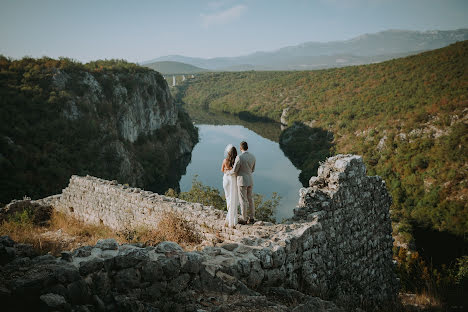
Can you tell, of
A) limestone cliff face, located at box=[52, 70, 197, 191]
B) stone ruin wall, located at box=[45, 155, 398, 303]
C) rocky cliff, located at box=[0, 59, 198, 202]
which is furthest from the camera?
limestone cliff face, located at box=[52, 70, 197, 191]

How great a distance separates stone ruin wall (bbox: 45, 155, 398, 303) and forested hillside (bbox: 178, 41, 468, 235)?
18.2 meters

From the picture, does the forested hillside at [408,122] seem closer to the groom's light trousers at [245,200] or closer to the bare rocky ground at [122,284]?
the groom's light trousers at [245,200]

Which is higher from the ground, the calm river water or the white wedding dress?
the white wedding dress

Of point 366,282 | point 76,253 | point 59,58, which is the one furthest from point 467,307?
point 59,58

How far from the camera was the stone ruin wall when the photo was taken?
489 centimetres

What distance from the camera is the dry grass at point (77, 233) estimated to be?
6.49 meters

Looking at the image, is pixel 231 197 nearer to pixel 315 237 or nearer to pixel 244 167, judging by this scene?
pixel 244 167

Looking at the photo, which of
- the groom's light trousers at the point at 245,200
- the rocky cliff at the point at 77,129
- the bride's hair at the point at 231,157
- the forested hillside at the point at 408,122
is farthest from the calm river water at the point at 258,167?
the bride's hair at the point at 231,157

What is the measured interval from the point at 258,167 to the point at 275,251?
132 feet

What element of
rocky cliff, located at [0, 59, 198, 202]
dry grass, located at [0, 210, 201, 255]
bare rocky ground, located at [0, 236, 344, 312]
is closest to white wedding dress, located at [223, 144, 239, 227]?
dry grass, located at [0, 210, 201, 255]

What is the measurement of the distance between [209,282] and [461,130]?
29523 millimetres

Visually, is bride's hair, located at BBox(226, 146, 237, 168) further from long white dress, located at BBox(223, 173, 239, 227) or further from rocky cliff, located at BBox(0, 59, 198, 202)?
rocky cliff, located at BBox(0, 59, 198, 202)

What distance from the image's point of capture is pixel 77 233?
335 inches

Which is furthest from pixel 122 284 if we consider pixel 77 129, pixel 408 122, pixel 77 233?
pixel 408 122
